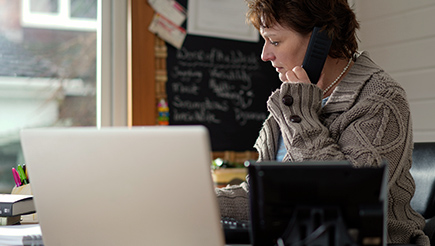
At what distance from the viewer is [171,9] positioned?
8.25 feet

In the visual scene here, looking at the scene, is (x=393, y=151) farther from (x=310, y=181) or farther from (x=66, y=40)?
(x=66, y=40)

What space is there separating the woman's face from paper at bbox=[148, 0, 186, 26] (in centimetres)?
107

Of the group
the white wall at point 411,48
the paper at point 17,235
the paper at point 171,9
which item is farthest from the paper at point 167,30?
the paper at point 17,235

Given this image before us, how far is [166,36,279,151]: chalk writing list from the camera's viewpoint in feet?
8.36

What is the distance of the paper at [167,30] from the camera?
247 centimetres

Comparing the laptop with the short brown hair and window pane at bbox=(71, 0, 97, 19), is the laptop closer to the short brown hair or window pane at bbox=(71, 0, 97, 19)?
the short brown hair

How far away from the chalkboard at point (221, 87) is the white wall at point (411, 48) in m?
0.59

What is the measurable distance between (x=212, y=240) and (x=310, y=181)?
15 cm

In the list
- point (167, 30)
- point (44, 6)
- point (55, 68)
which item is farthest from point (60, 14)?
point (167, 30)

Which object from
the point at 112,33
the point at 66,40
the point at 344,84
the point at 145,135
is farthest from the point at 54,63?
the point at 145,135

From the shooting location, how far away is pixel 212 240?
26.0 inches

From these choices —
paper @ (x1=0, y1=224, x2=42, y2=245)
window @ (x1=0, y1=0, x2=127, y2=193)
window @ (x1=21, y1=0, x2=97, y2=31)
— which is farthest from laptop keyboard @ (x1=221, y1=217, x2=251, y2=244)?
window @ (x1=21, y1=0, x2=97, y2=31)

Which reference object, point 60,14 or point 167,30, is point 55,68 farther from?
point 167,30

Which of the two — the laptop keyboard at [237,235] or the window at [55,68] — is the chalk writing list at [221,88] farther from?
the laptop keyboard at [237,235]
